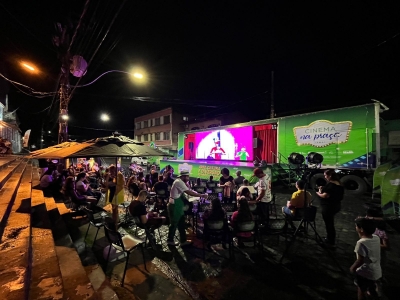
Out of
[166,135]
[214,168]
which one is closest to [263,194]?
[214,168]

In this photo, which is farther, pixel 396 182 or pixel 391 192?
pixel 391 192

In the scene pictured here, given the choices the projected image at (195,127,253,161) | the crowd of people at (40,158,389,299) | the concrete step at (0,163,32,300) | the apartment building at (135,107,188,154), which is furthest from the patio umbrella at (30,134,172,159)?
the apartment building at (135,107,188,154)

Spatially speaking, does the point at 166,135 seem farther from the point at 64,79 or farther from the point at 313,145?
the point at 313,145

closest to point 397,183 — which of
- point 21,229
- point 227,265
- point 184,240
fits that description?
point 227,265

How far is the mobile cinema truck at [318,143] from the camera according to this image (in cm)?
888

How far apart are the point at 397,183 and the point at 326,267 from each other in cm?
405

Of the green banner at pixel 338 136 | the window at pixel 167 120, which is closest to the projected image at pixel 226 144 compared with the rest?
the green banner at pixel 338 136

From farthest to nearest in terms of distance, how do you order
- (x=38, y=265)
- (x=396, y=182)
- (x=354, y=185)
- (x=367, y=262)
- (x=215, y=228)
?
(x=354, y=185) < (x=396, y=182) < (x=215, y=228) < (x=38, y=265) < (x=367, y=262)

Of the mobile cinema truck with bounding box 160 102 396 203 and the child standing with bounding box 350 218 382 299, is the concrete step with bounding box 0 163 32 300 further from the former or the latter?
the mobile cinema truck with bounding box 160 102 396 203

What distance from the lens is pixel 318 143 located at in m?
10.3

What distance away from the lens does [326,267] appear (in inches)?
150

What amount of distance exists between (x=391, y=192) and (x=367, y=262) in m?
5.05

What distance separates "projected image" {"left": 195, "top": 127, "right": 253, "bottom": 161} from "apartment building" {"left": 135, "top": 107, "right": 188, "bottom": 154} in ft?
48.6

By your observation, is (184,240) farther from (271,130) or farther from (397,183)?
(271,130)
